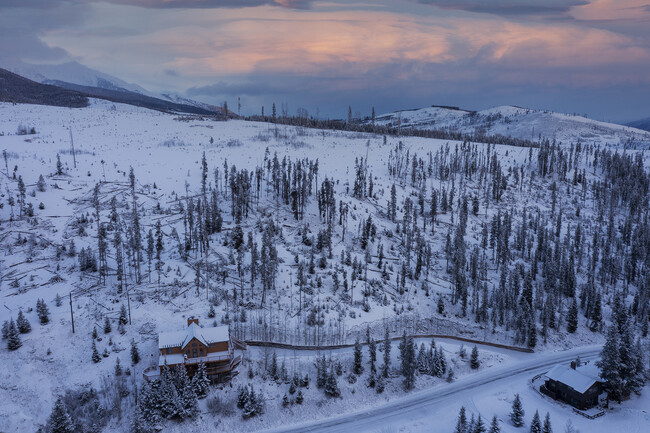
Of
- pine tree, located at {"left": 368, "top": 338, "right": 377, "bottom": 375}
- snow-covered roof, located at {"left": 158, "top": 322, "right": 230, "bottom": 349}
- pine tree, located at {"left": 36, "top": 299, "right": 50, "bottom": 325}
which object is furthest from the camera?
pine tree, located at {"left": 368, "top": 338, "right": 377, "bottom": 375}

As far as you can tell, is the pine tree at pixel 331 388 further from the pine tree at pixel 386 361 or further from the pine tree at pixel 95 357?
the pine tree at pixel 95 357

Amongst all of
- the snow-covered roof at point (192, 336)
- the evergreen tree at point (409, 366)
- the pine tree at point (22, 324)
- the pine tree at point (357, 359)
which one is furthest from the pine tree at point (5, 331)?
the evergreen tree at point (409, 366)

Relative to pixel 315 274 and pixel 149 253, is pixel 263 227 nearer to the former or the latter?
pixel 315 274

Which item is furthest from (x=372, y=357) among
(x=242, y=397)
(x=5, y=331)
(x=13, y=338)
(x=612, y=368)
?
(x=5, y=331)

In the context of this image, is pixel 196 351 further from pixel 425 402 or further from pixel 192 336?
pixel 425 402

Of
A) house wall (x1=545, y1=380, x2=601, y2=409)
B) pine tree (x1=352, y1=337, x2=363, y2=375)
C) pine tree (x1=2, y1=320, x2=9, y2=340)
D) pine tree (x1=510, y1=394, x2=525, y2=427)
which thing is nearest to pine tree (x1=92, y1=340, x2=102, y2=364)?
pine tree (x1=2, y1=320, x2=9, y2=340)

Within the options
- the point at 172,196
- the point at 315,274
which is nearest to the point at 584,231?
the point at 315,274

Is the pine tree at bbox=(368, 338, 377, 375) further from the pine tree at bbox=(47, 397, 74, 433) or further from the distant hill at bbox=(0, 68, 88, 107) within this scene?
the distant hill at bbox=(0, 68, 88, 107)
